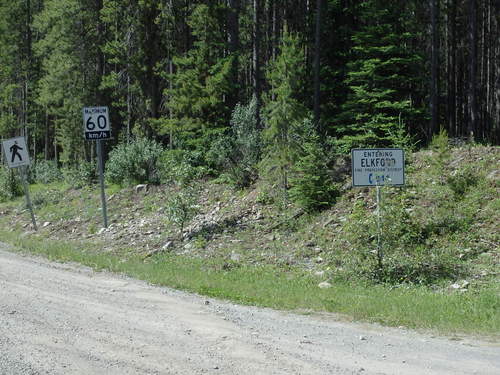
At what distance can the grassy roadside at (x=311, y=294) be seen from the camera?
7668mm

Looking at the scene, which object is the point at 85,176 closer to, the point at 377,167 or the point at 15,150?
the point at 15,150

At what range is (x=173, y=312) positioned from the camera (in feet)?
26.2

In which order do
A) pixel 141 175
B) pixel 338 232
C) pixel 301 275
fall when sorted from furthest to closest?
1. pixel 141 175
2. pixel 338 232
3. pixel 301 275

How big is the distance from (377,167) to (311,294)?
300 centimetres

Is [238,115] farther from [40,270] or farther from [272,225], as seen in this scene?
[40,270]

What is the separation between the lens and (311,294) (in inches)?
375

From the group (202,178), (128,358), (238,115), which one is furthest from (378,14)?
(128,358)

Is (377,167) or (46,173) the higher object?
(377,167)

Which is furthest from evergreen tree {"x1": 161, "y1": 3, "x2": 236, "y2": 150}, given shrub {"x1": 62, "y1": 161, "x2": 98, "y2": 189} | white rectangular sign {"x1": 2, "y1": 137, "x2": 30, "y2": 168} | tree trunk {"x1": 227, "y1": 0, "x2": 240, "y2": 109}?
shrub {"x1": 62, "y1": 161, "x2": 98, "y2": 189}

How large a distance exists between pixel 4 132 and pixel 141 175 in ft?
98.1

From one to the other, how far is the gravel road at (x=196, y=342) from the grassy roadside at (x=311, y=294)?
0.51m

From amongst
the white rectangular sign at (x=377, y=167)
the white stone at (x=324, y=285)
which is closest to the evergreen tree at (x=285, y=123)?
the white rectangular sign at (x=377, y=167)

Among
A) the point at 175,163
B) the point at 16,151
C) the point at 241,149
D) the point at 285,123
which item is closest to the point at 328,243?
the point at 285,123

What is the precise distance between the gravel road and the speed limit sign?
25.5 ft
